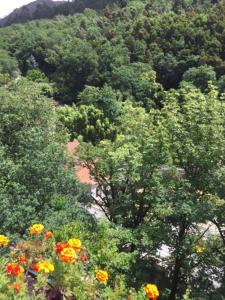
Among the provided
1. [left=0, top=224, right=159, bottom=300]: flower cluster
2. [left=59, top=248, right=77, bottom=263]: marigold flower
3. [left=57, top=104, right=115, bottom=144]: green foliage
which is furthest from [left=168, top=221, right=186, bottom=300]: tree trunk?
[left=57, top=104, right=115, bottom=144]: green foliage

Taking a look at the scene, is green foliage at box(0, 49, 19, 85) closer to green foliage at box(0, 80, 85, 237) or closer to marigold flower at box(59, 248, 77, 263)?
green foliage at box(0, 80, 85, 237)

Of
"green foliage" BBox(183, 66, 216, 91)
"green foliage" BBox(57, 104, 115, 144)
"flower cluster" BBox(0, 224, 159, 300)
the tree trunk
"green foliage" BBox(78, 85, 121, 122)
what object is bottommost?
"green foliage" BBox(183, 66, 216, 91)

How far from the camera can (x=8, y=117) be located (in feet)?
60.6

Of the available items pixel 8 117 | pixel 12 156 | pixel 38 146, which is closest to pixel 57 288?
pixel 38 146

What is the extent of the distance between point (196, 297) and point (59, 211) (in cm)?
417

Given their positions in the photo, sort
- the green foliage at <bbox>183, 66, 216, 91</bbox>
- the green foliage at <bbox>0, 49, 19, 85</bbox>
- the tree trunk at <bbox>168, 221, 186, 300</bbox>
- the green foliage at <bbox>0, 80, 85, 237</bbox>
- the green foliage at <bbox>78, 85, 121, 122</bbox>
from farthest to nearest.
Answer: the green foliage at <bbox>0, 49, 19, 85</bbox> → the green foliage at <bbox>183, 66, 216, 91</bbox> → the green foliage at <bbox>78, 85, 121, 122</bbox> → the tree trunk at <bbox>168, 221, 186, 300</bbox> → the green foliage at <bbox>0, 80, 85, 237</bbox>

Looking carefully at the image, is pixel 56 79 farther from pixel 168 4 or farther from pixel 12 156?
pixel 12 156

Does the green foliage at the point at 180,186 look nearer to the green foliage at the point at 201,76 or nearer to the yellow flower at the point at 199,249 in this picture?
the yellow flower at the point at 199,249

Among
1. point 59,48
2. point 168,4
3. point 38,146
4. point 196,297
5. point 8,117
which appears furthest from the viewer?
point 168,4

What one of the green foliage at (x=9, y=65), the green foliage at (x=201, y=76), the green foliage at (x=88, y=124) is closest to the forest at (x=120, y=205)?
the green foliage at (x=88, y=124)

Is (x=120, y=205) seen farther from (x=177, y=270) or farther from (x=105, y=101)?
(x=105, y=101)

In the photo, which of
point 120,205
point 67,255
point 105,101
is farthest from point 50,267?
point 105,101

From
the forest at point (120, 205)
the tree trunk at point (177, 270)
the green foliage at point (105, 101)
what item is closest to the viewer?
the forest at point (120, 205)

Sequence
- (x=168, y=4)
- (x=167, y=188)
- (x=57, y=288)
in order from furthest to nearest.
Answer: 1. (x=168, y=4)
2. (x=167, y=188)
3. (x=57, y=288)
